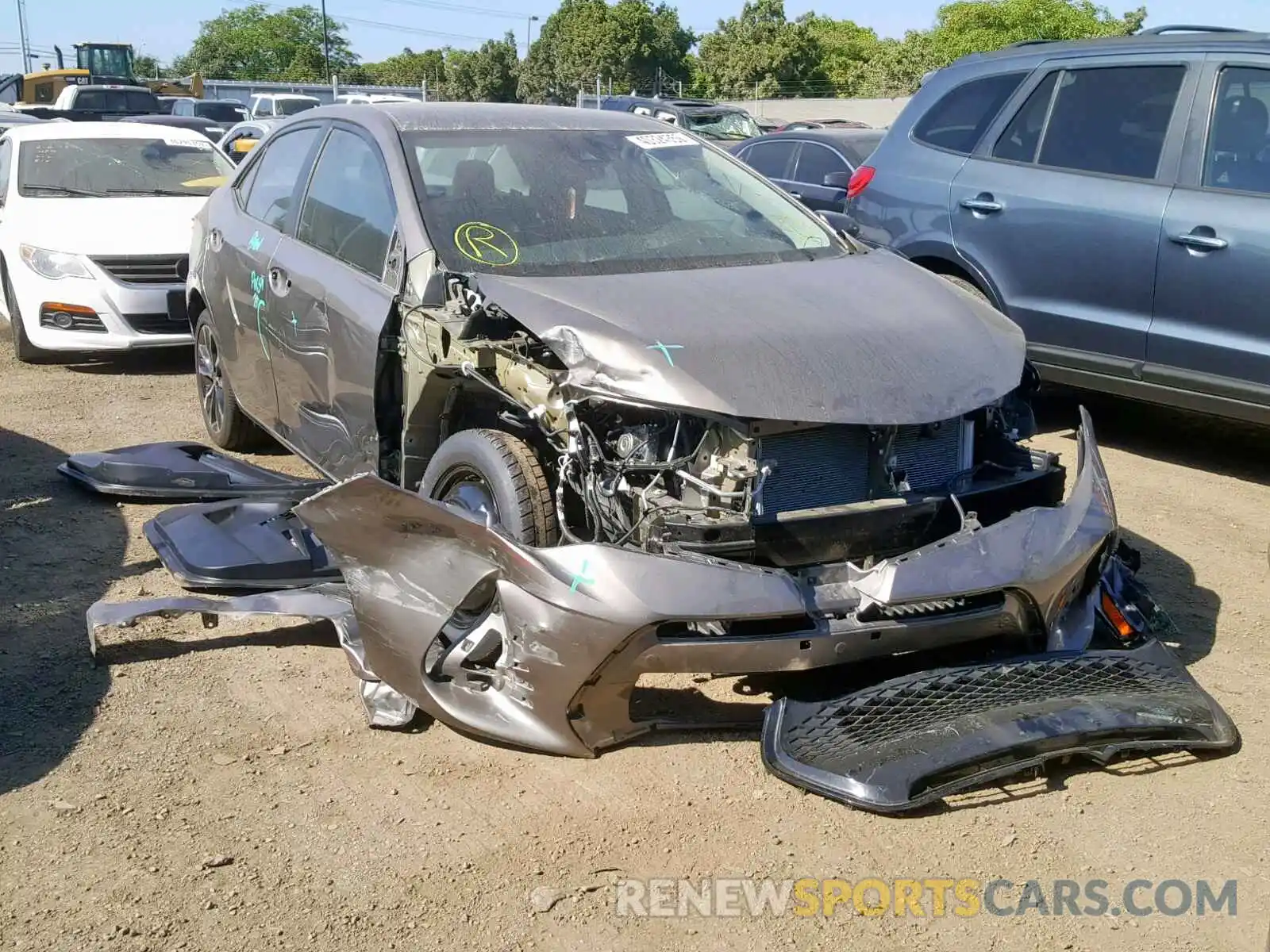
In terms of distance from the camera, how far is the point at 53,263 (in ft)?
27.4

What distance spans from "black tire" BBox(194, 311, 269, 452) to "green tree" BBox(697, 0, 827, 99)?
159 ft

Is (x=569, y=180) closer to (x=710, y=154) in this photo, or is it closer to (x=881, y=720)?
(x=710, y=154)

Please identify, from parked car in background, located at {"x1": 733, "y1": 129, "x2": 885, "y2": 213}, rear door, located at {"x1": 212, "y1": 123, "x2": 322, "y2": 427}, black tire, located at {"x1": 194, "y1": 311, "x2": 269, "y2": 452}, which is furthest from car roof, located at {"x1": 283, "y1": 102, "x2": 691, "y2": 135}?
parked car in background, located at {"x1": 733, "y1": 129, "x2": 885, "y2": 213}

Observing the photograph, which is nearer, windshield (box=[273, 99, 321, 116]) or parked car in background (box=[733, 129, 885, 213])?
parked car in background (box=[733, 129, 885, 213])

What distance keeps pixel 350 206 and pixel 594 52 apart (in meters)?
55.2

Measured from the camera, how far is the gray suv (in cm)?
590

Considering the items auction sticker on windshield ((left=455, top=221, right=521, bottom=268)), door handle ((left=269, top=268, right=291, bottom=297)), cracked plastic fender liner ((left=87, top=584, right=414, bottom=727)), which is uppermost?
auction sticker on windshield ((left=455, top=221, right=521, bottom=268))

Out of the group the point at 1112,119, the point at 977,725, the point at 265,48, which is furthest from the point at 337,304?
the point at 265,48

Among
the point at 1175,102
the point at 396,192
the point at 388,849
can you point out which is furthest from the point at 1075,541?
the point at 1175,102

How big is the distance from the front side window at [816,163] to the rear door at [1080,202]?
350cm

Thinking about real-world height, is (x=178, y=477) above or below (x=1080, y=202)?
below

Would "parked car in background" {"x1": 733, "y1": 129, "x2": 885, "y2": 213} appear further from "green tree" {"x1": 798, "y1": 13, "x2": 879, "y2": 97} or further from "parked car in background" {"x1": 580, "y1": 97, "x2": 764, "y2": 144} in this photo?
"green tree" {"x1": 798, "y1": 13, "x2": 879, "y2": 97}

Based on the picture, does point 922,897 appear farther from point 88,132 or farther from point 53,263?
point 88,132

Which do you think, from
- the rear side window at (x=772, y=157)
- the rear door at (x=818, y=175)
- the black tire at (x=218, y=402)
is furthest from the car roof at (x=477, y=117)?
the rear side window at (x=772, y=157)
